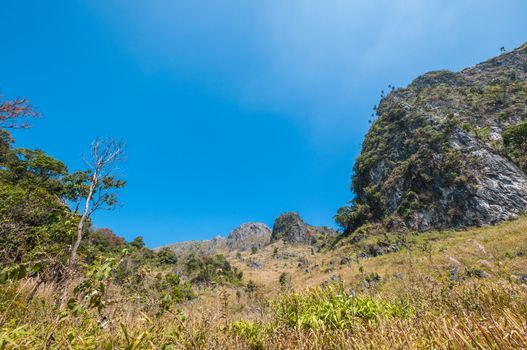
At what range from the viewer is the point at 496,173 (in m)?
33.4

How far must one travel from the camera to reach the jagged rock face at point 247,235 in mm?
107562

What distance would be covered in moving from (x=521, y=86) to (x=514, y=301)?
7133cm

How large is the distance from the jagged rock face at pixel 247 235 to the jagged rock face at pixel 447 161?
205ft

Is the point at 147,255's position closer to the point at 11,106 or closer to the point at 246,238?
the point at 11,106

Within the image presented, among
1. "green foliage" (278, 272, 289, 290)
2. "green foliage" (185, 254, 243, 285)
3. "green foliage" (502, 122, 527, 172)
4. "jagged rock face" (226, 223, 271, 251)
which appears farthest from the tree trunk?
"jagged rock face" (226, 223, 271, 251)

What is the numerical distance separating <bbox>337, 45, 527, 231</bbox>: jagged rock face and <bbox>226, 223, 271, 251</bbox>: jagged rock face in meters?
62.5

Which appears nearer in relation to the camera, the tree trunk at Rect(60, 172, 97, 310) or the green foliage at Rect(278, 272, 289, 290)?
the tree trunk at Rect(60, 172, 97, 310)

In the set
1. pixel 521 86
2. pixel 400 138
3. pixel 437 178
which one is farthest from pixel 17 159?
pixel 521 86

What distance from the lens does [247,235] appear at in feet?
391

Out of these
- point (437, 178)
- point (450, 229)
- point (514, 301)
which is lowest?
point (514, 301)

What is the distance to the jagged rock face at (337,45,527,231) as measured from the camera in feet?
107

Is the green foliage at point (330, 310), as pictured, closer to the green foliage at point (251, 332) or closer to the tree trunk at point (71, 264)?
the green foliage at point (251, 332)

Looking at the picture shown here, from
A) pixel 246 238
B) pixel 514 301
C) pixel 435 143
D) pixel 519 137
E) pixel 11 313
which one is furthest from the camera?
pixel 246 238

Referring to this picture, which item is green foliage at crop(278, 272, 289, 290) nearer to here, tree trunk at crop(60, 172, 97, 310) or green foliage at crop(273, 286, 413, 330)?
green foliage at crop(273, 286, 413, 330)
